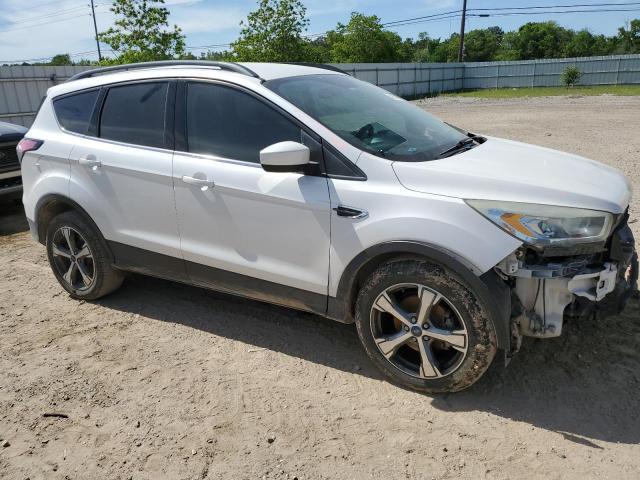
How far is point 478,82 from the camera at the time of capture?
41.5 m

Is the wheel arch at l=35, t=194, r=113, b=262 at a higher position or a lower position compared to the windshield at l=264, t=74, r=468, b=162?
lower

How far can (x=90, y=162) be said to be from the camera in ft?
13.1

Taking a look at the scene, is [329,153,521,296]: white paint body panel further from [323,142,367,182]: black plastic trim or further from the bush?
the bush

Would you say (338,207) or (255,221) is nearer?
(338,207)

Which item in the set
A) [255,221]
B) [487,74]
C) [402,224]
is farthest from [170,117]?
[487,74]

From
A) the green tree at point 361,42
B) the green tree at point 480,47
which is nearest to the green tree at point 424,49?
the green tree at point 480,47

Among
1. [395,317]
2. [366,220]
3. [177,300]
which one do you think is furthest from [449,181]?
[177,300]

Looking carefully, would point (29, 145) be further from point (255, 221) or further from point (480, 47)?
point (480, 47)

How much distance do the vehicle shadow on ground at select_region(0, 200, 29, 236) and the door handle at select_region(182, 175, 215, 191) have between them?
4.57 m

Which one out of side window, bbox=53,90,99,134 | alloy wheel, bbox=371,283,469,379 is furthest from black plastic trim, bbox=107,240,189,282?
alloy wheel, bbox=371,283,469,379

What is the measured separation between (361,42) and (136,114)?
5003cm

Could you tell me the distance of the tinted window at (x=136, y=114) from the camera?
3783mm

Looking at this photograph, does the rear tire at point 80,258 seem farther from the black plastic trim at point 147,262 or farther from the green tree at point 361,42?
the green tree at point 361,42

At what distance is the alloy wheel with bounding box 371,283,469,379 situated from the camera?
2920mm
